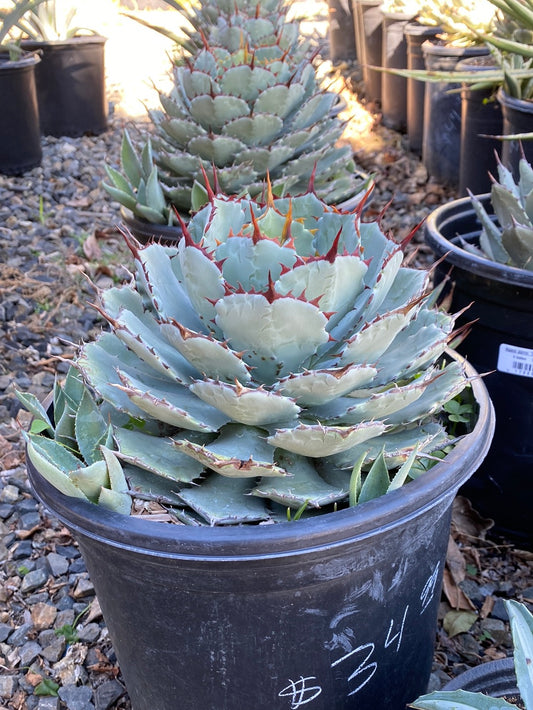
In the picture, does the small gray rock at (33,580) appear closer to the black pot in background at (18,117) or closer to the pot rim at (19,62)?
the black pot in background at (18,117)

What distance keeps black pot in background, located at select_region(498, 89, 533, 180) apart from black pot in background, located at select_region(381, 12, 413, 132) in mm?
2528

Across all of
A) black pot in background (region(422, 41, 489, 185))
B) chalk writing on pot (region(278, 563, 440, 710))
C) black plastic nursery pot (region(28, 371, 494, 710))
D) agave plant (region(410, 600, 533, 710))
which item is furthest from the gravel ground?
agave plant (region(410, 600, 533, 710))

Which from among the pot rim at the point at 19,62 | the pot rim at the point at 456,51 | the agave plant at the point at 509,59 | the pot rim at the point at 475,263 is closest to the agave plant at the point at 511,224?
the pot rim at the point at 475,263

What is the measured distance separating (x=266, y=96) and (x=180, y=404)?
3.26 feet

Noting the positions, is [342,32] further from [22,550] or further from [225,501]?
[225,501]

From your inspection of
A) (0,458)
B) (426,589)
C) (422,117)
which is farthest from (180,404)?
(422,117)

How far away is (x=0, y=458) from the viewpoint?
74.0 inches

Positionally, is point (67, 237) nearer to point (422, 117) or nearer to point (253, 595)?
point (422, 117)

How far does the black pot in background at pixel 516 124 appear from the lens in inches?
83.1

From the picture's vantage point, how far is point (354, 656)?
92 cm

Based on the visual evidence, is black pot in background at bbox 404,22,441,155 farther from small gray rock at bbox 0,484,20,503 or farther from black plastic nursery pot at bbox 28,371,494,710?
black plastic nursery pot at bbox 28,371,494,710

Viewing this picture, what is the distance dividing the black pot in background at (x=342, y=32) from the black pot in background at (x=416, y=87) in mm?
2386

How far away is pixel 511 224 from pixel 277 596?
1.00 metres

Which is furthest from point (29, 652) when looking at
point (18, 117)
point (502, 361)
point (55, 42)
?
point (55, 42)
